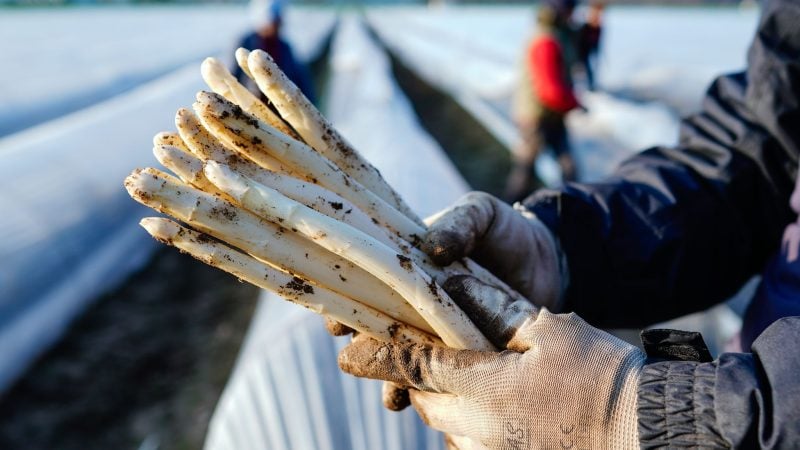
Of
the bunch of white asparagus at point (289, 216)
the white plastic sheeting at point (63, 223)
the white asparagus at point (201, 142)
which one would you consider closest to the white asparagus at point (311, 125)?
the bunch of white asparagus at point (289, 216)

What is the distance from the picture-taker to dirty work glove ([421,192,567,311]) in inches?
39.1

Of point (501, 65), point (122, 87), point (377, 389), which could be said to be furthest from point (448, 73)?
point (377, 389)

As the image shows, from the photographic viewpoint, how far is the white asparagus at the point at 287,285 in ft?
2.53

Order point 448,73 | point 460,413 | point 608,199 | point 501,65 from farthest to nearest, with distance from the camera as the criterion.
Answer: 1. point 448,73
2. point 501,65
3. point 608,199
4. point 460,413

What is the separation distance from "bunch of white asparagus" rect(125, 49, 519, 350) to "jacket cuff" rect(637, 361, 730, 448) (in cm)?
25

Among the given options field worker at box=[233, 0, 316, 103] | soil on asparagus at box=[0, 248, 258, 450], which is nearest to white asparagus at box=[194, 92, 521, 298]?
Answer: soil on asparagus at box=[0, 248, 258, 450]

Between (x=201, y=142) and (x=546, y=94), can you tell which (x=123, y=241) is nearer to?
(x=546, y=94)

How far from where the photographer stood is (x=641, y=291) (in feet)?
3.67

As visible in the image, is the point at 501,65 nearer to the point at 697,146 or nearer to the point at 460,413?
the point at 697,146

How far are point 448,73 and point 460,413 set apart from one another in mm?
9572

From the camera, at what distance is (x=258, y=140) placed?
2.81 ft

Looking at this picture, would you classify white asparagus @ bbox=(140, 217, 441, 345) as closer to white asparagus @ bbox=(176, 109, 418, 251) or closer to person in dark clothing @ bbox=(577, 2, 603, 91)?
white asparagus @ bbox=(176, 109, 418, 251)

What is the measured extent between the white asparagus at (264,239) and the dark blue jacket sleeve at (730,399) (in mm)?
347

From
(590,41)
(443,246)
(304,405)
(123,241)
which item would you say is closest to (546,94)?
(590,41)
